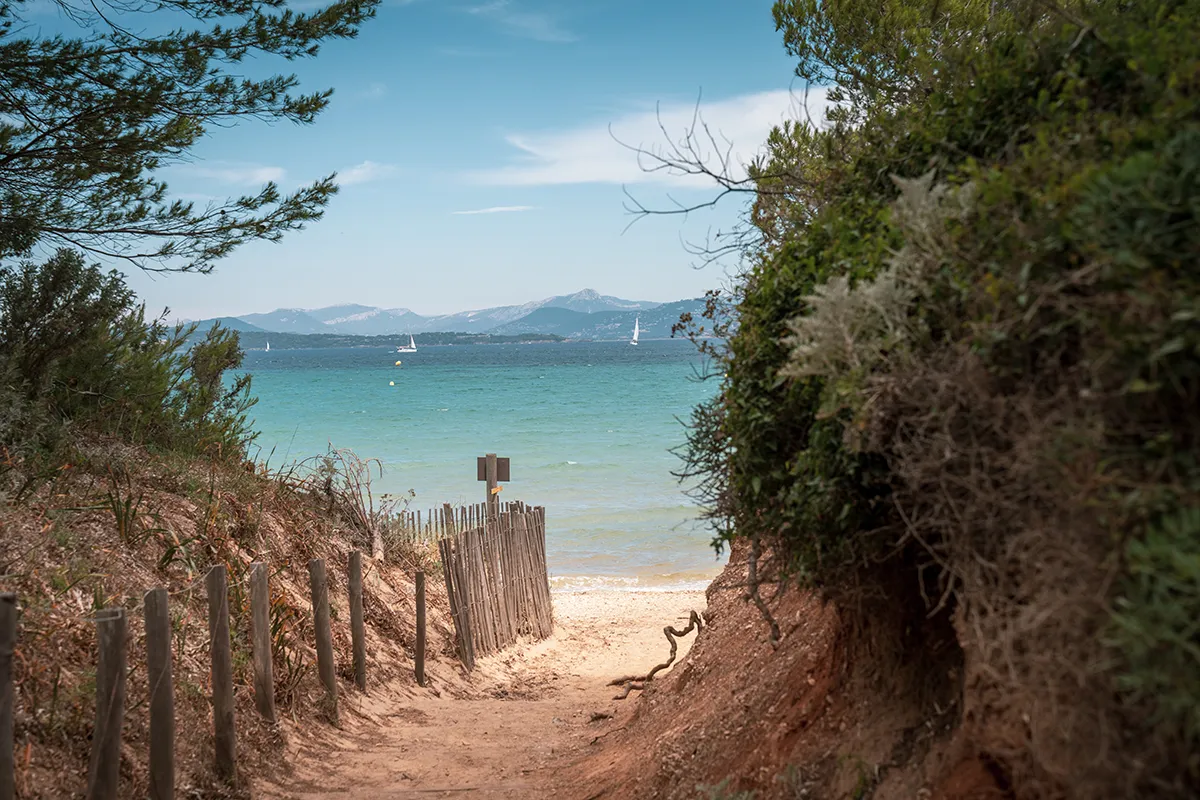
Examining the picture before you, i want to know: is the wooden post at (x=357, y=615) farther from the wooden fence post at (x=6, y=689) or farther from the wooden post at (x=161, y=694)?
the wooden fence post at (x=6, y=689)

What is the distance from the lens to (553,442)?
40594 millimetres

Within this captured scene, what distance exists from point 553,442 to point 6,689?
36415 millimetres

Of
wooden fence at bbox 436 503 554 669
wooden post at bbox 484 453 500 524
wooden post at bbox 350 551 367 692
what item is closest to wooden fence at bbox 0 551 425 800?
wooden post at bbox 350 551 367 692

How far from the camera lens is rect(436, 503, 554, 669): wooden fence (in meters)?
10.2

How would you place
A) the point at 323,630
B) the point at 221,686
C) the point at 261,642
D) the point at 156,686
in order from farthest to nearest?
1. the point at 323,630
2. the point at 261,642
3. the point at 221,686
4. the point at 156,686

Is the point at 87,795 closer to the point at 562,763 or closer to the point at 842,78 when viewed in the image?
the point at 562,763

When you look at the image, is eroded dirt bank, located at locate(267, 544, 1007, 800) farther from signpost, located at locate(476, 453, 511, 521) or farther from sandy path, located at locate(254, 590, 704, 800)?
Answer: signpost, located at locate(476, 453, 511, 521)

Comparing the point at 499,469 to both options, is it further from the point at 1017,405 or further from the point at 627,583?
the point at 1017,405

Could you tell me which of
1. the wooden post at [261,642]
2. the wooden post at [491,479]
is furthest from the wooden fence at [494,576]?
the wooden post at [261,642]

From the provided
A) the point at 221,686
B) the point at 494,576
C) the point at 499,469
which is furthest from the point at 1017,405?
the point at 499,469

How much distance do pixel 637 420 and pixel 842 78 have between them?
40.6m

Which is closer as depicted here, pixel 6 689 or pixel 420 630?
pixel 6 689

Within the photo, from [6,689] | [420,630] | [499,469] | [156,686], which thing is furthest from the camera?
[499,469]

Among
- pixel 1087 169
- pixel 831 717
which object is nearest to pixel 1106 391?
pixel 1087 169
